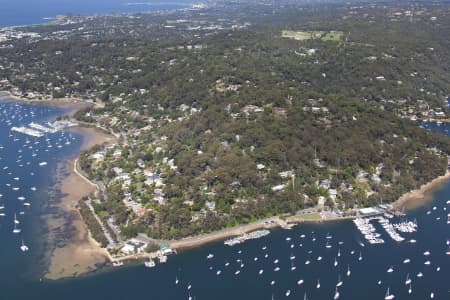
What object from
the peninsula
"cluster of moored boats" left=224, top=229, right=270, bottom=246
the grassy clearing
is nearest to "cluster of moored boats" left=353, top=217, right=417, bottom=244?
the peninsula

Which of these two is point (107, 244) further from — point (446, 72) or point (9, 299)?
point (446, 72)

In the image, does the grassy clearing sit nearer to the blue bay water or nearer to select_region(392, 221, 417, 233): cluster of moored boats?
select_region(392, 221, 417, 233): cluster of moored boats

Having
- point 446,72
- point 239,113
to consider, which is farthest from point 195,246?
point 446,72

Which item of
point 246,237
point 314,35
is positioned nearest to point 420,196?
point 246,237

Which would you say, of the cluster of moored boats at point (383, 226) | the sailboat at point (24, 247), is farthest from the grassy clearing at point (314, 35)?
the sailboat at point (24, 247)

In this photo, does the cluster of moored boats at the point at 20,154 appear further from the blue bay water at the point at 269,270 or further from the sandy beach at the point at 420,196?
the sandy beach at the point at 420,196

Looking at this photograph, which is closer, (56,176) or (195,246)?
(195,246)
